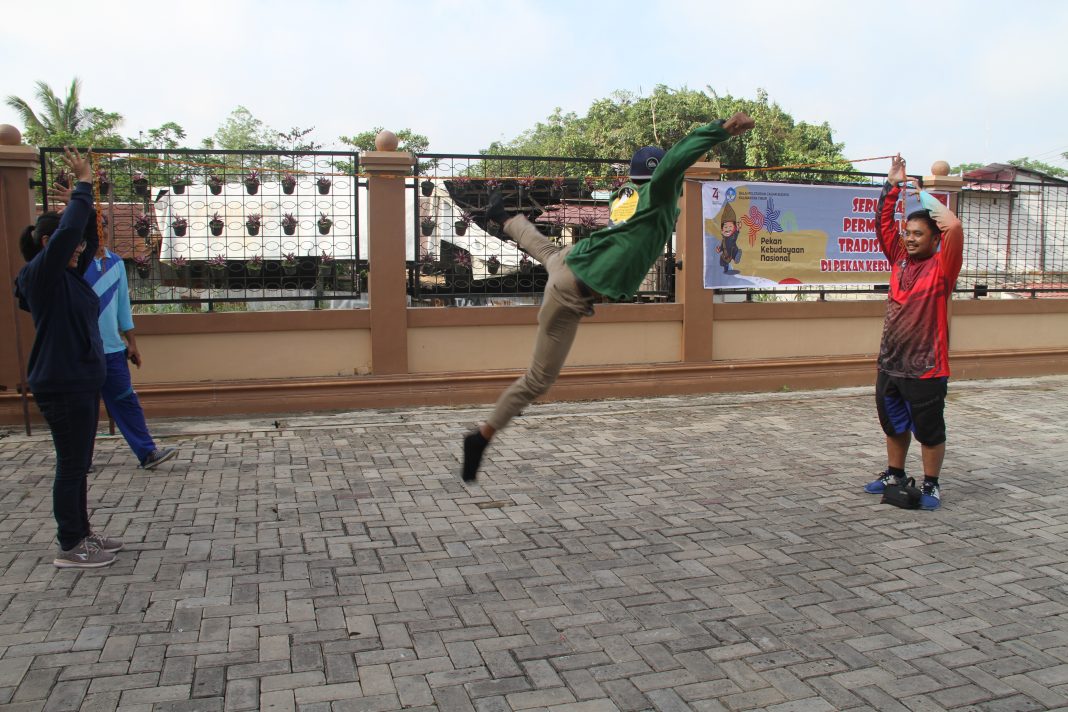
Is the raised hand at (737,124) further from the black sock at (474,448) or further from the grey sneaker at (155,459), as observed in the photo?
the grey sneaker at (155,459)

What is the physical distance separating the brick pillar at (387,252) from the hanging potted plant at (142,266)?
2.14 m

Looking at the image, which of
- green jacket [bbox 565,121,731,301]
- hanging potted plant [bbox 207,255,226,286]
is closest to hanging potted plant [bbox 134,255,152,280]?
hanging potted plant [bbox 207,255,226,286]

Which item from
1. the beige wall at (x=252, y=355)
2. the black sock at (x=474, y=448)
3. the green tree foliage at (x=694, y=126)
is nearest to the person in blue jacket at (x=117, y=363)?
the beige wall at (x=252, y=355)

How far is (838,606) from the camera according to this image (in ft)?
13.2

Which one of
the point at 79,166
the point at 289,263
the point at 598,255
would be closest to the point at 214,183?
the point at 289,263

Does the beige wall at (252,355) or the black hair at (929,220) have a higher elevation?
the black hair at (929,220)

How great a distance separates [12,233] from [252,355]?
2.35 meters

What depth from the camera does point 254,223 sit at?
853cm

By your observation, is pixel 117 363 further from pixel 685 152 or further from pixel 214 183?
pixel 685 152

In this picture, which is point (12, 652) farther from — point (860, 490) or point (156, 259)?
point (156, 259)

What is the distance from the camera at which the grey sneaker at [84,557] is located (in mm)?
4387

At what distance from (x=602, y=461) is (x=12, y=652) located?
4234 mm

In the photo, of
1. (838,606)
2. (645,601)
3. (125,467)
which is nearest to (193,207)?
(125,467)

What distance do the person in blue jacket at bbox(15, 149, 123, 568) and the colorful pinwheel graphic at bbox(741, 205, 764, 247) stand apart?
720cm
